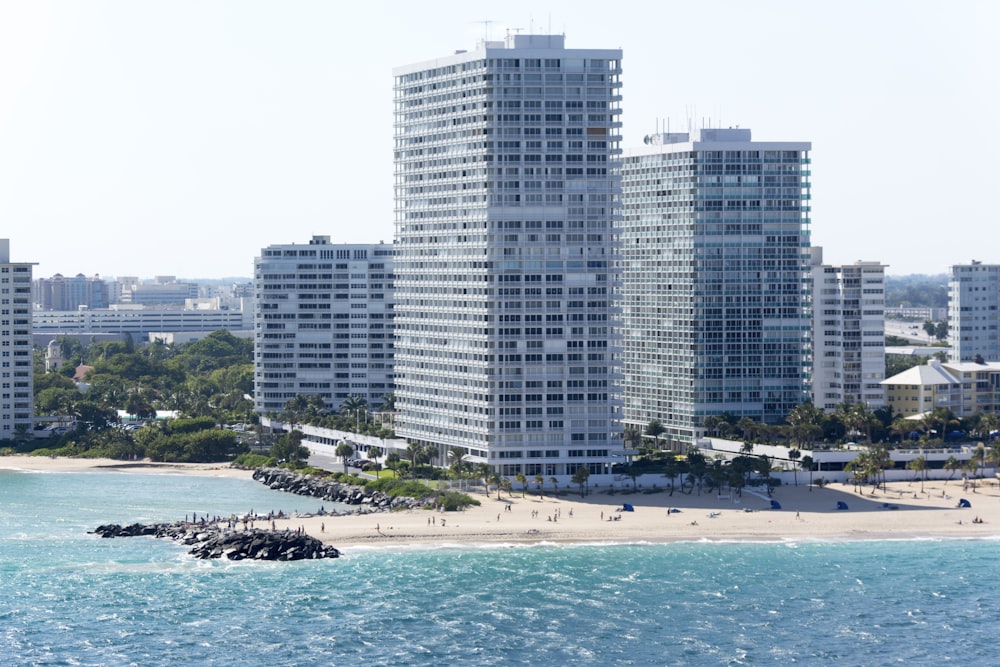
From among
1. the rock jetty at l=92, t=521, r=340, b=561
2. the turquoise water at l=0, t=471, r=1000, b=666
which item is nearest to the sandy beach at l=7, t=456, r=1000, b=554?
the turquoise water at l=0, t=471, r=1000, b=666

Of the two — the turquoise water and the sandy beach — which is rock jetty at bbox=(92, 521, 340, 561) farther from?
the sandy beach

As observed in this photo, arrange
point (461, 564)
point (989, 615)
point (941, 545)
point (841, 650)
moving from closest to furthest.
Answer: point (841, 650), point (989, 615), point (461, 564), point (941, 545)

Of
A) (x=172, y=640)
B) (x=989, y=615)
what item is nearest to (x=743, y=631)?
(x=989, y=615)

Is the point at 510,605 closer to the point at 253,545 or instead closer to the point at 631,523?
A: the point at 253,545

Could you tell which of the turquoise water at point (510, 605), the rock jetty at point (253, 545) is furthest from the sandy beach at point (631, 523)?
the rock jetty at point (253, 545)

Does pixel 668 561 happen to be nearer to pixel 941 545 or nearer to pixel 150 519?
pixel 941 545

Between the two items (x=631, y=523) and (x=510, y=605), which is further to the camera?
(x=631, y=523)

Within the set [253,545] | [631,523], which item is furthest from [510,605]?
[631,523]

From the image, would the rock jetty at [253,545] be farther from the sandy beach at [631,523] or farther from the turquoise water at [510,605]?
the sandy beach at [631,523]
